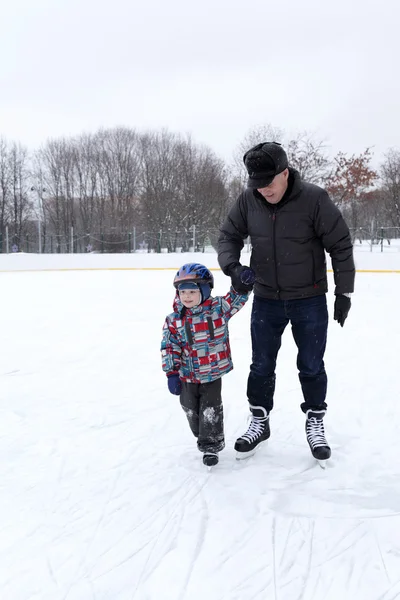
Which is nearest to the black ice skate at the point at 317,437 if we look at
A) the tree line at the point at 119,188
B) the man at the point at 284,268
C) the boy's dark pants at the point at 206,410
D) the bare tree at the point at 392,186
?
the man at the point at 284,268

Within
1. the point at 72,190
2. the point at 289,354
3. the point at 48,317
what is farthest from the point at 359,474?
the point at 72,190

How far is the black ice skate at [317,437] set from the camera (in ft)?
7.95

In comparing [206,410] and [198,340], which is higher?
[198,340]

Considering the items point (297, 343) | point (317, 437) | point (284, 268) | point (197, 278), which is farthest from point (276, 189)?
point (317, 437)

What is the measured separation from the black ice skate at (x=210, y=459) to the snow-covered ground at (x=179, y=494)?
0.05 m

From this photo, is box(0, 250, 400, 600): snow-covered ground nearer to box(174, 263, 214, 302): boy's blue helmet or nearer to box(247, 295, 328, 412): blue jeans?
box(247, 295, 328, 412): blue jeans

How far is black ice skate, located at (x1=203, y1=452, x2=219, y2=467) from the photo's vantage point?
7.88 feet

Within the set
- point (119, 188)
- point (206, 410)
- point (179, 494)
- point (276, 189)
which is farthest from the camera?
point (119, 188)

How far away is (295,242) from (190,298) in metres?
0.60

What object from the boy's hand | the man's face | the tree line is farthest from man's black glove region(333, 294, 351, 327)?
the tree line

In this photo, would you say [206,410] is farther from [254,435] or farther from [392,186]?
[392,186]

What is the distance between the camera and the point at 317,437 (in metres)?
2.50

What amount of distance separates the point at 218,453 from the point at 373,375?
2006mm

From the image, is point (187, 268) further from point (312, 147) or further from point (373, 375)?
point (312, 147)
